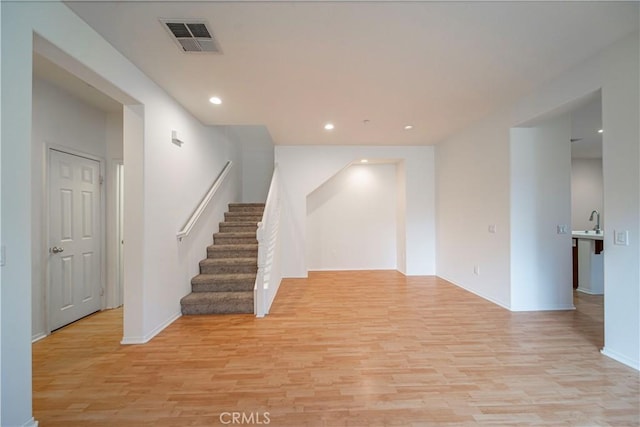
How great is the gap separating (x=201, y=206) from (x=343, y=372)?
3021mm

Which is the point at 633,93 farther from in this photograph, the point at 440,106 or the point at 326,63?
the point at 326,63

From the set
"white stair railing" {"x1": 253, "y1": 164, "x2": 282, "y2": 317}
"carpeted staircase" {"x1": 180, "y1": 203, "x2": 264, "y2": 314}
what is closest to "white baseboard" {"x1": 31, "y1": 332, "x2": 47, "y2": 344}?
"carpeted staircase" {"x1": 180, "y1": 203, "x2": 264, "y2": 314}

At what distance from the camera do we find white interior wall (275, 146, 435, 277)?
18.3ft

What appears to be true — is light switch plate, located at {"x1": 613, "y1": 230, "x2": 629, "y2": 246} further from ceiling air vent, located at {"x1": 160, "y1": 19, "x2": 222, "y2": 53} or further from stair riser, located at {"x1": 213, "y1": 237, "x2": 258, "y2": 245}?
stair riser, located at {"x1": 213, "y1": 237, "x2": 258, "y2": 245}

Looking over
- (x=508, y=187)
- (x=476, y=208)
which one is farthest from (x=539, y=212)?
(x=476, y=208)

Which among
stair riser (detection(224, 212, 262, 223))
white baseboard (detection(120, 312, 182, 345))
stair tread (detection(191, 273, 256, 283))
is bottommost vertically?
white baseboard (detection(120, 312, 182, 345))

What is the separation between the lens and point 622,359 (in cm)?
231

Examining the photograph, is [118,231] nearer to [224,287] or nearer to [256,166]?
[224,287]

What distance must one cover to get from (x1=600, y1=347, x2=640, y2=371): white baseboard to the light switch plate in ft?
3.10

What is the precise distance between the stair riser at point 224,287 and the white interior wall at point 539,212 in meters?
3.55

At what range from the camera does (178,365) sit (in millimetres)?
2344

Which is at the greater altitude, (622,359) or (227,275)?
(227,275)

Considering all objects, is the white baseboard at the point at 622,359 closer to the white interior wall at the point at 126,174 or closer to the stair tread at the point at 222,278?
the stair tread at the point at 222,278

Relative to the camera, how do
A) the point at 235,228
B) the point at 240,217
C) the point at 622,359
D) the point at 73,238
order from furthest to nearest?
1. the point at 240,217
2. the point at 235,228
3. the point at 73,238
4. the point at 622,359
